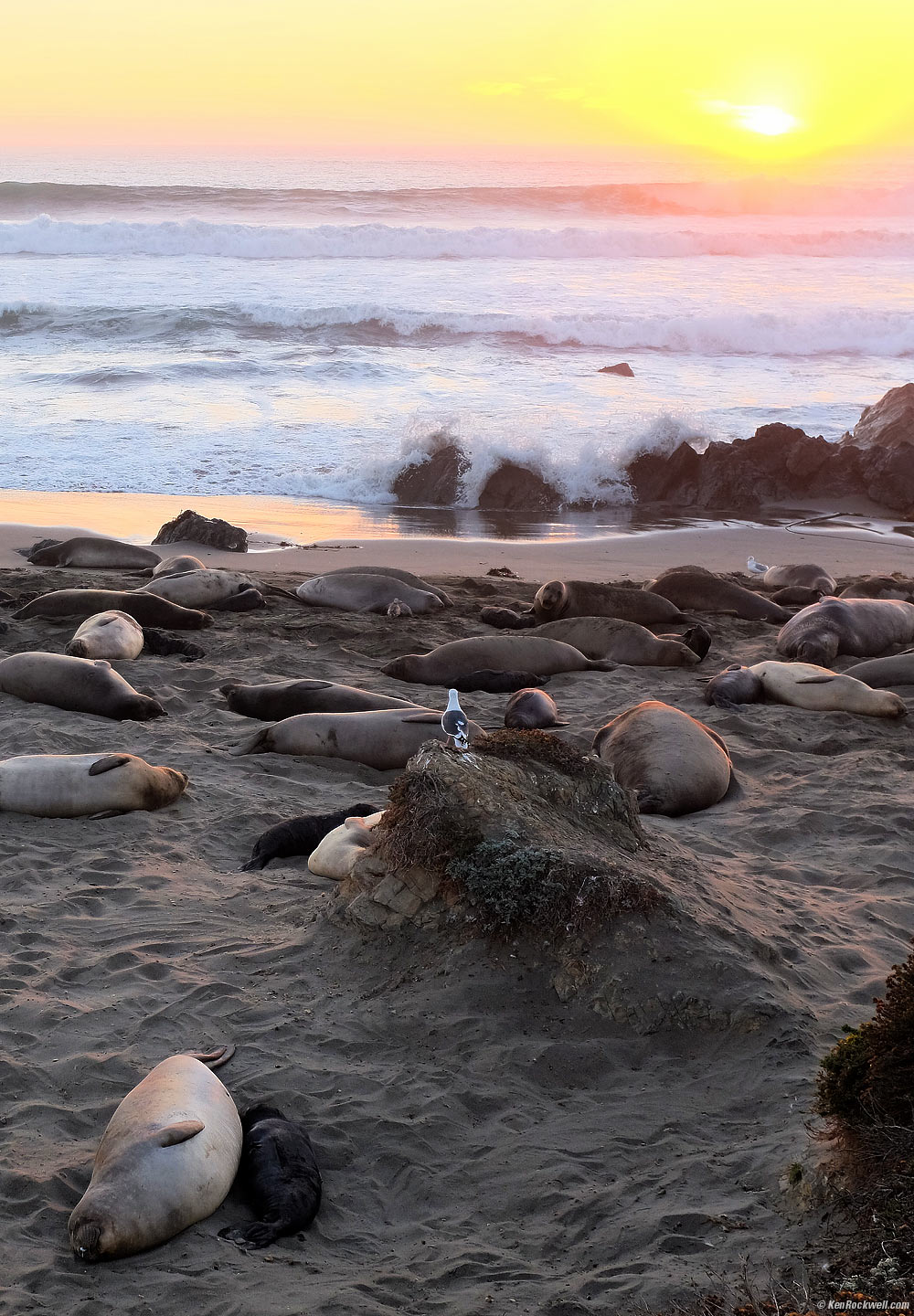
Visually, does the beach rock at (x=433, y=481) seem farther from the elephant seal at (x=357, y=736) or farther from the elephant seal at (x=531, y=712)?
the elephant seal at (x=357, y=736)

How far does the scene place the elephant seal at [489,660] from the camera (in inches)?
338

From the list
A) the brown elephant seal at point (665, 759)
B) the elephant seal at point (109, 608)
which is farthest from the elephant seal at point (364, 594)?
the brown elephant seal at point (665, 759)

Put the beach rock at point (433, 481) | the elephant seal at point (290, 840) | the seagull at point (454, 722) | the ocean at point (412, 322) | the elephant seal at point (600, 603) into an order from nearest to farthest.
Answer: the seagull at point (454, 722) → the elephant seal at point (290, 840) → the elephant seal at point (600, 603) → the beach rock at point (433, 481) → the ocean at point (412, 322)

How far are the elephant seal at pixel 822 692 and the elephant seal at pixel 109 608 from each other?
477cm

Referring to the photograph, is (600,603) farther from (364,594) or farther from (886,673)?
(886,673)

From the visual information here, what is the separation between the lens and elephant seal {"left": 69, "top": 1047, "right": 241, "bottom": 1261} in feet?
9.78

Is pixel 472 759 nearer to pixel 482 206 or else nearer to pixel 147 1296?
pixel 147 1296

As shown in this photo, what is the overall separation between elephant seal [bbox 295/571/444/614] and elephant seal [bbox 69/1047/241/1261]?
723 cm

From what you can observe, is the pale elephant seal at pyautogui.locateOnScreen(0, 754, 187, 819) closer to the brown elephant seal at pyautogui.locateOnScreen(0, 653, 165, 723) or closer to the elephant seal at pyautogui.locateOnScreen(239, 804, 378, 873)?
the elephant seal at pyautogui.locateOnScreen(239, 804, 378, 873)

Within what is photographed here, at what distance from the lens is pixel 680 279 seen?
121ft

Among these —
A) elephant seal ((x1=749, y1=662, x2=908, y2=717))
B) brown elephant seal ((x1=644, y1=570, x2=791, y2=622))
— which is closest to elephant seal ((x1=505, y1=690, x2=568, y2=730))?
elephant seal ((x1=749, y1=662, x2=908, y2=717))

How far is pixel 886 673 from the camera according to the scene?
876cm

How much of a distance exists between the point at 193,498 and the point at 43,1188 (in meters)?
13.0

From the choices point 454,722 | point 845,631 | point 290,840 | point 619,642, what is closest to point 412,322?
point 619,642
